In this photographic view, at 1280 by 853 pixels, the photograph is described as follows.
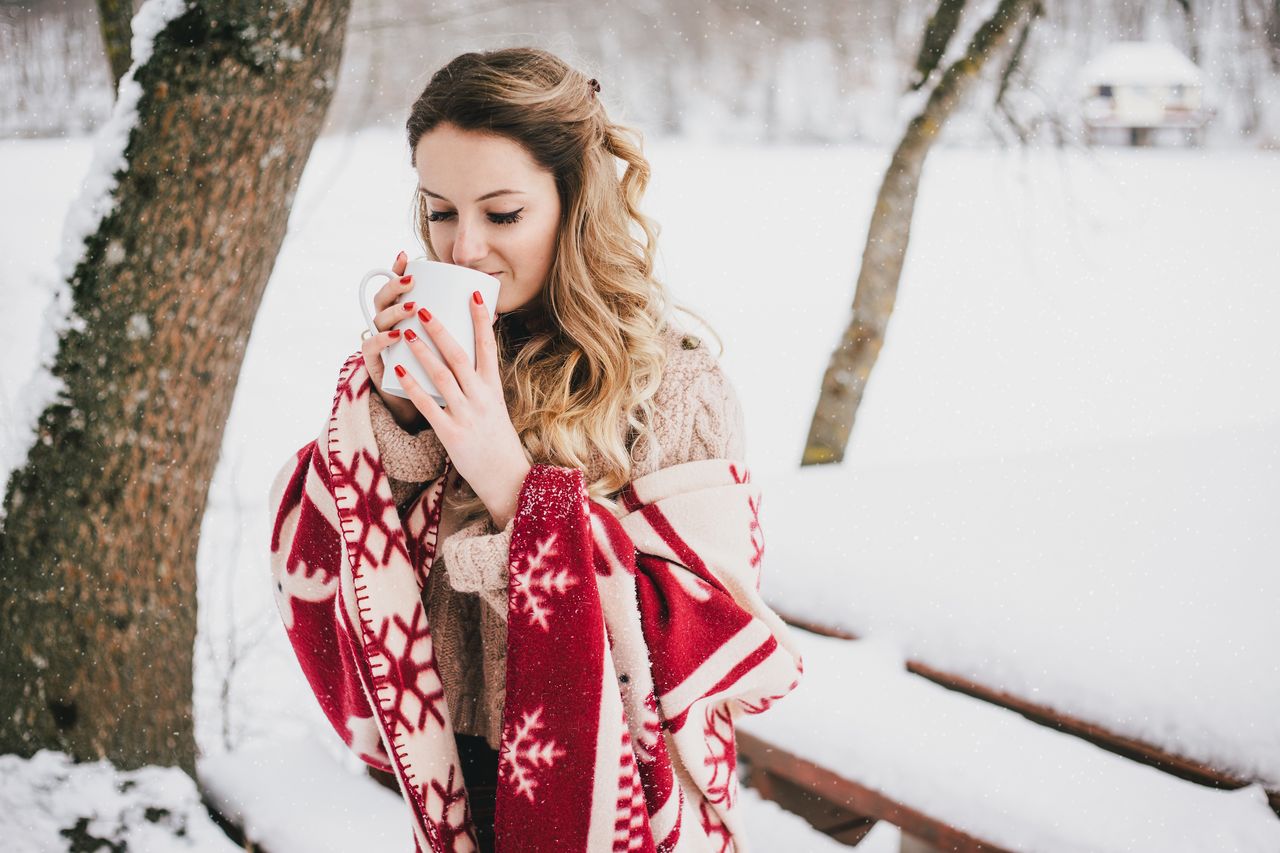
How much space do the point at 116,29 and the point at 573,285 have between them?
163cm

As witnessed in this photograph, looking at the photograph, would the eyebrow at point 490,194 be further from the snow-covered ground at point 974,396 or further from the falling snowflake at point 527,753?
the snow-covered ground at point 974,396

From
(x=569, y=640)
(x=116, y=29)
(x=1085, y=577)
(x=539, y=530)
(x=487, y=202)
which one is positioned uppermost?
(x=116, y=29)

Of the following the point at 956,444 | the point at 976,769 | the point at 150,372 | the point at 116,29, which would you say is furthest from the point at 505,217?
the point at 956,444

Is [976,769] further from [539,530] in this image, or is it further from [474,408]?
[474,408]

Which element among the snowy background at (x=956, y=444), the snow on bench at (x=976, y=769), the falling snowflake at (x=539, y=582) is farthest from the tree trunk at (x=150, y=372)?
the snow on bench at (x=976, y=769)

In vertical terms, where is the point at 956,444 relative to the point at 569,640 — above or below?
below

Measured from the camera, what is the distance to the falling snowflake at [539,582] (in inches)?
31.9

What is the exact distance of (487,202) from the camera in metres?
Result: 0.91

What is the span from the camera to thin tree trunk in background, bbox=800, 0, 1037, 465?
255 cm

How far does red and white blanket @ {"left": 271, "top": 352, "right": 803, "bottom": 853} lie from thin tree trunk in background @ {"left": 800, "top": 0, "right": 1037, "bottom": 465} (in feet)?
6.37

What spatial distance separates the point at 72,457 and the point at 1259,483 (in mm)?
2287

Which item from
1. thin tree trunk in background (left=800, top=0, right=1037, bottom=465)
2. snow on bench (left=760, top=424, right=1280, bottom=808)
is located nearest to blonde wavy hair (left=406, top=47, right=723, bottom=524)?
snow on bench (left=760, top=424, right=1280, bottom=808)

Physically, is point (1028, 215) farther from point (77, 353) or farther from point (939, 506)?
point (77, 353)

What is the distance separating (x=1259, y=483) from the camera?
1.67 m
